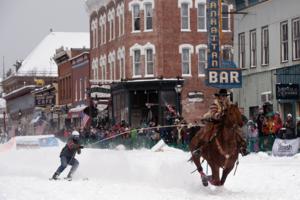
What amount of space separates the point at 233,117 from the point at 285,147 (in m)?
12.5

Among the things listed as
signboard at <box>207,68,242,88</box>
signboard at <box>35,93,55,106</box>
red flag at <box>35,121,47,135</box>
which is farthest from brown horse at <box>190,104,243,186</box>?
signboard at <box>35,93,55,106</box>

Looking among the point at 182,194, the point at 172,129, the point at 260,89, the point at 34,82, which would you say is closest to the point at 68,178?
the point at 182,194

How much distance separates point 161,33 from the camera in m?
53.9

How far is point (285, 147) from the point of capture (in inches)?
1117

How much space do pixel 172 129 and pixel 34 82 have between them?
2483 inches

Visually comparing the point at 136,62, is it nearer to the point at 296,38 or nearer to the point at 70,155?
the point at 296,38

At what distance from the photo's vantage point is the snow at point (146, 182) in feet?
53.8

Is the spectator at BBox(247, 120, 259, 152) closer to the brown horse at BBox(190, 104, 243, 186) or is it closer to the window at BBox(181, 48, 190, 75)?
the brown horse at BBox(190, 104, 243, 186)

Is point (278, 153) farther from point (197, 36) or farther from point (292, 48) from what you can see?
point (197, 36)

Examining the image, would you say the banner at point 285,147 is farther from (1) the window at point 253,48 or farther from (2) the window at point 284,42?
(1) the window at point 253,48

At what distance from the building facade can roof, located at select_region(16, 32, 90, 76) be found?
6103cm

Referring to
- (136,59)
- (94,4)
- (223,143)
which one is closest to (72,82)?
(94,4)

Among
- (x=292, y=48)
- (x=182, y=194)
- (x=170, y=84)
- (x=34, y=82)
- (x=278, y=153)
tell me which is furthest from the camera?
(x=34, y=82)

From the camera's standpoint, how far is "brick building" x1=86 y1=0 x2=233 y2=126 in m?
53.5
